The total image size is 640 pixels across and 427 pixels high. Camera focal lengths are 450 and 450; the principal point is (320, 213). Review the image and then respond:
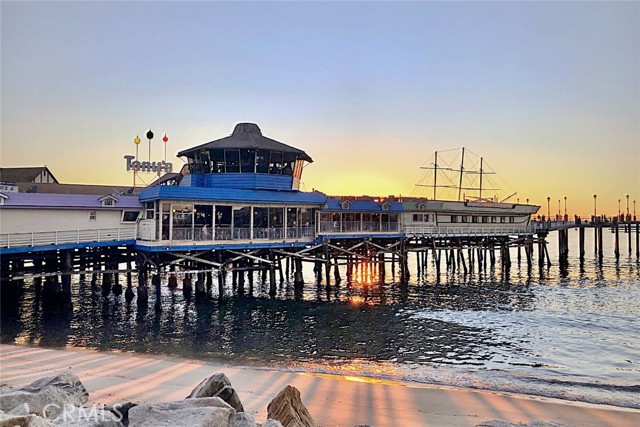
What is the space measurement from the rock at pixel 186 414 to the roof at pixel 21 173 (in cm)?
5444

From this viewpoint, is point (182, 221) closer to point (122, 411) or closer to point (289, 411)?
point (122, 411)

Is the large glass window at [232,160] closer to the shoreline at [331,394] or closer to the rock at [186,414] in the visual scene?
the shoreline at [331,394]

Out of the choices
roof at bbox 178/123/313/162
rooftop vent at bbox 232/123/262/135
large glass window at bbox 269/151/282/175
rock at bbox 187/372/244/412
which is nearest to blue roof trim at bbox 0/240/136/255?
roof at bbox 178/123/313/162

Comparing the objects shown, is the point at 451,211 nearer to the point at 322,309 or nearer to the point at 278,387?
the point at 322,309

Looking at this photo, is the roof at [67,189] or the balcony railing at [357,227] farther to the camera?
the roof at [67,189]

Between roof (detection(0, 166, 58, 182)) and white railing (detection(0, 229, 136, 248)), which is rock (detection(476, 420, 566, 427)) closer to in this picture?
white railing (detection(0, 229, 136, 248))

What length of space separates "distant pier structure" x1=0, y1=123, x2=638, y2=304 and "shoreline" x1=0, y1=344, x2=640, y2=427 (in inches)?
421

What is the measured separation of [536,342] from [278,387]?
45.7ft

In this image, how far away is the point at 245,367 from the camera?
1684 cm

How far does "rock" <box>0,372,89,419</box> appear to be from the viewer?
8189 millimetres

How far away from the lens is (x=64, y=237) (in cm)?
2539

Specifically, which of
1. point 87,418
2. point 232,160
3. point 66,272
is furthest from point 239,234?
point 87,418

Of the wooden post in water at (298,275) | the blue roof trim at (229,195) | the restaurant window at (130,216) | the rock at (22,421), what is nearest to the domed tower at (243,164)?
the blue roof trim at (229,195)

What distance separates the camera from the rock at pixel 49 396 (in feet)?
26.9
